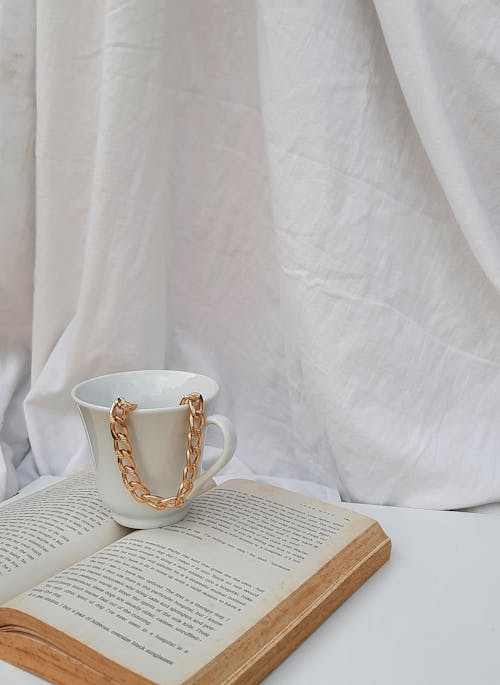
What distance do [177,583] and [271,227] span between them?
1.28 ft

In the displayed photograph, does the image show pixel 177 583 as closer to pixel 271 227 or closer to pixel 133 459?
pixel 133 459

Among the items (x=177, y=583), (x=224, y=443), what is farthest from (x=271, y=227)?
(x=177, y=583)

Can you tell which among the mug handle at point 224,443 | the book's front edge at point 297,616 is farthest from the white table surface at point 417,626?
the mug handle at point 224,443

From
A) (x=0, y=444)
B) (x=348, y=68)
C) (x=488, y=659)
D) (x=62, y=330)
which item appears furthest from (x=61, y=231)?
(x=488, y=659)

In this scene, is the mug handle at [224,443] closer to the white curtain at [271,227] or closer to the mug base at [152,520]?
the mug base at [152,520]

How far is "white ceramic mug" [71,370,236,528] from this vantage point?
495 mm

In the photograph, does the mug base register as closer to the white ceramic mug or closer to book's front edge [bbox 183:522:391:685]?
the white ceramic mug

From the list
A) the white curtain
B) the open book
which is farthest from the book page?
the white curtain

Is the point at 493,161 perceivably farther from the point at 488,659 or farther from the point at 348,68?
the point at 488,659

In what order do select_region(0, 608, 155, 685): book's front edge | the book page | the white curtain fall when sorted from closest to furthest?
select_region(0, 608, 155, 685): book's front edge, the book page, the white curtain

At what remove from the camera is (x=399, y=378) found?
26.1 inches

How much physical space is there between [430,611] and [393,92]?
429 millimetres

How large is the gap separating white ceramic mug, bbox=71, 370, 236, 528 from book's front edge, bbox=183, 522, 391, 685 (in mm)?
110

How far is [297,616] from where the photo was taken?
433 millimetres
